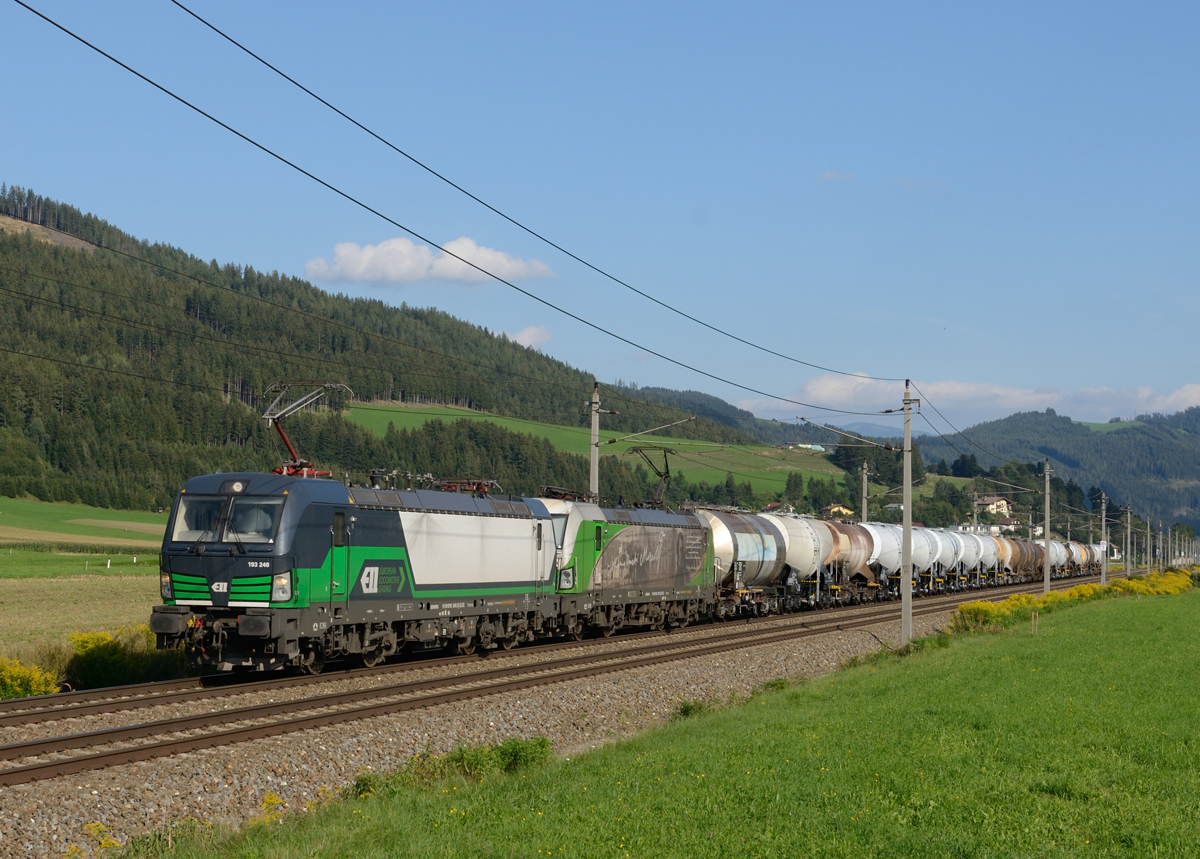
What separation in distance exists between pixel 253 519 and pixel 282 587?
1.50m

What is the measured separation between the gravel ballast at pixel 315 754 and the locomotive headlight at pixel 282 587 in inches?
71.0

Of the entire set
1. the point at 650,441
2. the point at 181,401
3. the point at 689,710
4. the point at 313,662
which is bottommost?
the point at 689,710

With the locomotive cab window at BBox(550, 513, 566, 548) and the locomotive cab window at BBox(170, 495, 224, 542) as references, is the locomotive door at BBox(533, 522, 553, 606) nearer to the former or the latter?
the locomotive cab window at BBox(550, 513, 566, 548)

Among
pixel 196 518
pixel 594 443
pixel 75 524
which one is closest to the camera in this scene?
pixel 196 518

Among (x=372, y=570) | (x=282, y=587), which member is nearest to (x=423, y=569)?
(x=372, y=570)

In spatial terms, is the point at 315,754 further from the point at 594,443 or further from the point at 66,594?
the point at 66,594

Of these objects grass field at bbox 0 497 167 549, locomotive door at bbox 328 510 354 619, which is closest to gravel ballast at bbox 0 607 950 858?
locomotive door at bbox 328 510 354 619

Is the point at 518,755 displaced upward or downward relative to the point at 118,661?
downward

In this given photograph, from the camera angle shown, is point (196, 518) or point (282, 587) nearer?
point (282, 587)

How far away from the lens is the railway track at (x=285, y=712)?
14078 mm

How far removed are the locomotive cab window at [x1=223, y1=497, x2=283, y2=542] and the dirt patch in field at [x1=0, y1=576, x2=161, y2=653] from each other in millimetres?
6196

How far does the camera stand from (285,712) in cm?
1812

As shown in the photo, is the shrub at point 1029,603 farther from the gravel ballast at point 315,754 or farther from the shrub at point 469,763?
the shrub at point 469,763

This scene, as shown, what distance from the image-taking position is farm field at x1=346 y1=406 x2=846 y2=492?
146 m
